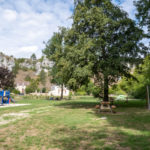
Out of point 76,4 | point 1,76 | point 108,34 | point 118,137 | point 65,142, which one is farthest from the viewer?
→ point 1,76

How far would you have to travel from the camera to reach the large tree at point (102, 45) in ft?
55.8

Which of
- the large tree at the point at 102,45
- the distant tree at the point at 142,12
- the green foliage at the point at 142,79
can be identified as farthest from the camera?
the green foliage at the point at 142,79

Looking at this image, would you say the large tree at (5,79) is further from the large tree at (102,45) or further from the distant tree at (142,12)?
the distant tree at (142,12)

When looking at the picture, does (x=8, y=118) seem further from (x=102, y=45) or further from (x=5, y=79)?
(x=5, y=79)

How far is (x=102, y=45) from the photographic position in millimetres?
17844

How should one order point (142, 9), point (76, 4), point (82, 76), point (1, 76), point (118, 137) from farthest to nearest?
point (1, 76), point (76, 4), point (82, 76), point (142, 9), point (118, 137)

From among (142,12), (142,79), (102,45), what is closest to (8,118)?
(102,45)

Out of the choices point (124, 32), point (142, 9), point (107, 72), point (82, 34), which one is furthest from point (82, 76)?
point (142, 9)

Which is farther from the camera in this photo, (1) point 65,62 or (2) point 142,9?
(1) point 65,62

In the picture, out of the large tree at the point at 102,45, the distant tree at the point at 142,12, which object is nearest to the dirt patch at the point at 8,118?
the large tree at the point at 102,45

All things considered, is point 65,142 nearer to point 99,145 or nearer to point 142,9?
point 99,145

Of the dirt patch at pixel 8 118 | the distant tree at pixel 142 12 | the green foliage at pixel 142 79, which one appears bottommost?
the dirt patch at pixel 8 118

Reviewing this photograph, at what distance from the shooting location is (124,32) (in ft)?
61.5

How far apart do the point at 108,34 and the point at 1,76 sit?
23.9 metres
